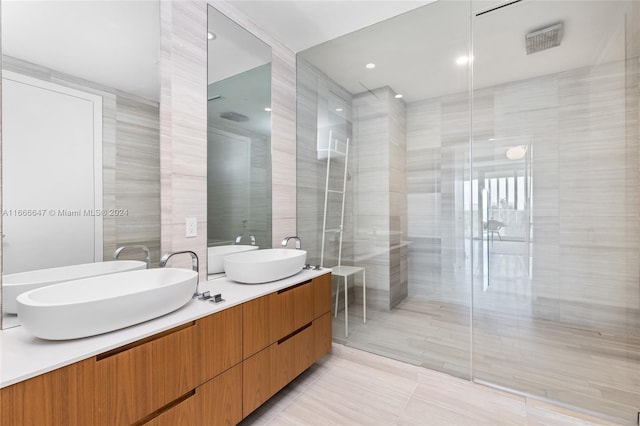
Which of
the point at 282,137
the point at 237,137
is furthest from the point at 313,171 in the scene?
the point at 237,137

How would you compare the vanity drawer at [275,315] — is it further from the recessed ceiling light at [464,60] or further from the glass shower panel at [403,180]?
the recessed ceiling light at [464,60]

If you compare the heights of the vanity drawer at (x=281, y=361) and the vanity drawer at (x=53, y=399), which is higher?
the vanity drawer at (x=53, y=399)

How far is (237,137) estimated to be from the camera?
220cm

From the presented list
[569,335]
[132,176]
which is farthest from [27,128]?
[569,335]

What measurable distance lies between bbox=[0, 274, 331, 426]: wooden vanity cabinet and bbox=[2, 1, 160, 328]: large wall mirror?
56cm

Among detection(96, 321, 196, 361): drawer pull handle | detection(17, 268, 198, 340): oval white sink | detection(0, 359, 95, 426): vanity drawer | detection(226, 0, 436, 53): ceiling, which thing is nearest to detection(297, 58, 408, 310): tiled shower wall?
detection(226, 0, 436, 53): ceiling

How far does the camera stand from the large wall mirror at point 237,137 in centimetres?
202

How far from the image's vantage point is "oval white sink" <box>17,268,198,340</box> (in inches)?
38.1

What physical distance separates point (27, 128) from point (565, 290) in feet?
10.0

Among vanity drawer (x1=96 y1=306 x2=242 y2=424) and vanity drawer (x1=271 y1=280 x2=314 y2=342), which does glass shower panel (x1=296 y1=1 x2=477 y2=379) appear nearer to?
vanity drawer (x1=271 y1=280 x2=314 y2=342)

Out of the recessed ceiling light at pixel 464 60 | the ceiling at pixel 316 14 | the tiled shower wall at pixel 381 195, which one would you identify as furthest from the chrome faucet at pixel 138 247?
the recessed ceiling light at pixel 464 60

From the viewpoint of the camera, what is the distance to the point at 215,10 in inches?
80.2

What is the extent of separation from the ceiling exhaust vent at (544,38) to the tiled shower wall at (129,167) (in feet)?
7.80

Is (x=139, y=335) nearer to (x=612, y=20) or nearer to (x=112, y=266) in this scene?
(x=112, y=266)
